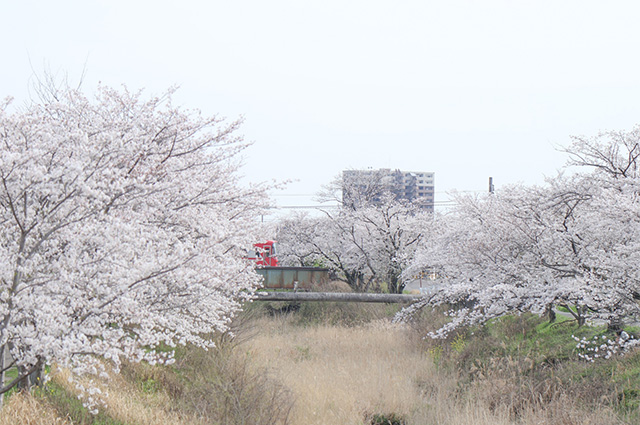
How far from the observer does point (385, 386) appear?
11.2m

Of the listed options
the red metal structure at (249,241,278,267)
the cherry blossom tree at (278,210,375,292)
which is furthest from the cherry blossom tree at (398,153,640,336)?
the cherry blossom tree at (278,210,375,292)

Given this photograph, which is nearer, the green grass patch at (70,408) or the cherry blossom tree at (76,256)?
the cherry blossom tree at (76,256)

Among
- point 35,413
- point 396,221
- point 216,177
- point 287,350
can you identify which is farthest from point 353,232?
point 35,413

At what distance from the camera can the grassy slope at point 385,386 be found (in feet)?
25.0

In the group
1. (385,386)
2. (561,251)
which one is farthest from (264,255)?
(561,251)

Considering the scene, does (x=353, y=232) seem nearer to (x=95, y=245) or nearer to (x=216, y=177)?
(x=216, y=177)

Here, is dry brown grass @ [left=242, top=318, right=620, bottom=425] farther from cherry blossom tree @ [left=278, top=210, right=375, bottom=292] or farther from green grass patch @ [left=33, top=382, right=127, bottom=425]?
cherry blossom tree @ [left=278, top=210, right=375, bottom=292]

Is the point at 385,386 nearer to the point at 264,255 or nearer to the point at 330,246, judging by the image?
the point at 264,255

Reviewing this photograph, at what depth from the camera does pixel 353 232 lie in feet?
85.0

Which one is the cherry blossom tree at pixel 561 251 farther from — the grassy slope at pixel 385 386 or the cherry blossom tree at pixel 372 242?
the cherry blossom tree at pixel 372 242

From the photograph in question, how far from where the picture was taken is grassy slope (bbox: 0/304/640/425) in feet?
25.0

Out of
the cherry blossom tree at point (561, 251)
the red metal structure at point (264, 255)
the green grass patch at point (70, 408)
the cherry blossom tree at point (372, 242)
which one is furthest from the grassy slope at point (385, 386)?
the cherry blossom tree at point (372, 242)

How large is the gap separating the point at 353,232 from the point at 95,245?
20709 mm

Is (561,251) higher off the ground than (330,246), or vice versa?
(561,251)
